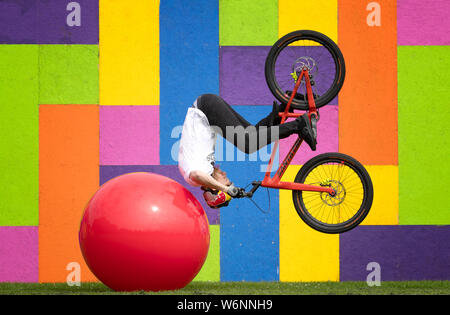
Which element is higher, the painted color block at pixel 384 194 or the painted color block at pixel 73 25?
the painted color block at pixel 73 25

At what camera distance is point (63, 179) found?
5707mm

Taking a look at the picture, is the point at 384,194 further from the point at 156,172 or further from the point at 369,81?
the point at 156,172

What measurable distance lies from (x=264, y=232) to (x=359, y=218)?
50.2 inches

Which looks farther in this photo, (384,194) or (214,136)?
(384,194)

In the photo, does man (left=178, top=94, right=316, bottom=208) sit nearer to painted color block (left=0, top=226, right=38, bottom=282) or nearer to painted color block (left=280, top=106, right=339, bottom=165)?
painted color block (left=280, top=106, right=339, bottom=165)

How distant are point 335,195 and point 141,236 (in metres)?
1.59

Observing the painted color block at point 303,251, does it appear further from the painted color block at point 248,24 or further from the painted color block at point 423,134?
the painted color block at point 248,24

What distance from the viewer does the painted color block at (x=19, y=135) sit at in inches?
224

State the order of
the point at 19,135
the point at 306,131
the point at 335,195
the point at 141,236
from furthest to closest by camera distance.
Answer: the point at 19,135
the point at 335,195
the point at 306,131
the point at 141,236

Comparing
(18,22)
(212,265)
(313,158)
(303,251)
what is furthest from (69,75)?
(303,251)

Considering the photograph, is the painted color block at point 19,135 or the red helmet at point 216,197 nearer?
the red helmet at point 216,197

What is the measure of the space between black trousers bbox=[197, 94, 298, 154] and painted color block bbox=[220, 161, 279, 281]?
1.32 meters

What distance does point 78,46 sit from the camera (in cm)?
576

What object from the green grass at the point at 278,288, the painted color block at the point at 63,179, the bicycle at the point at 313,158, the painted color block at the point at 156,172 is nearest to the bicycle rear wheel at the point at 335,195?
the bicycle at the point at 313,158
